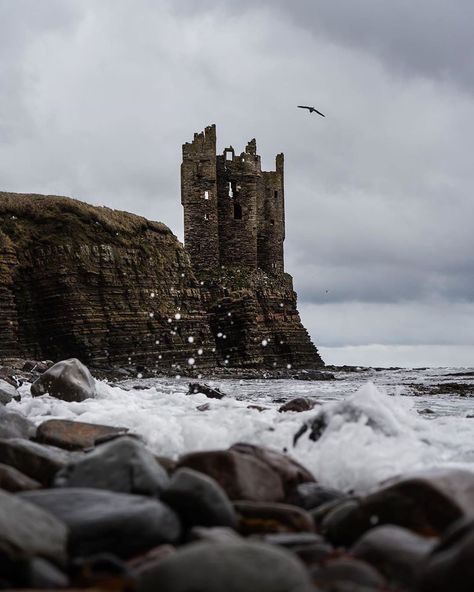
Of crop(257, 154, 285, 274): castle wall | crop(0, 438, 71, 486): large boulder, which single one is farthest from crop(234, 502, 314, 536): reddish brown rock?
crop(257, 154, 285, 274): castle wall

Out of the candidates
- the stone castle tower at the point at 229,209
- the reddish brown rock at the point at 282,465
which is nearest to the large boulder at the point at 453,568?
the reddish brown rock at the point at 282,465

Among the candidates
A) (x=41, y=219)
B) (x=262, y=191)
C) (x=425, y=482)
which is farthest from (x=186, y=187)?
(x=425, y=482)

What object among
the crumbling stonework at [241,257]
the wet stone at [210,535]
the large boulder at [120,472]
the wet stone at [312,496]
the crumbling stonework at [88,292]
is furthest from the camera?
the crumbling stonework at [241,257]

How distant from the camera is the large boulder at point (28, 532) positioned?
2.56 meters

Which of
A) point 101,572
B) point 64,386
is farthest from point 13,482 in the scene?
point 64,386

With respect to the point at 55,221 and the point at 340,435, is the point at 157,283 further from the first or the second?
the point at 340,435

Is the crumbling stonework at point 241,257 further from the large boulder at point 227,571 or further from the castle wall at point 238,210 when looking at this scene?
the large boulder at point 227,571

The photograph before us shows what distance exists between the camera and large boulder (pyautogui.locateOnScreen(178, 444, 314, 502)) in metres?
3.95

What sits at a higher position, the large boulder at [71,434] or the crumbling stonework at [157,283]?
the crumbling stonework at [157,283]

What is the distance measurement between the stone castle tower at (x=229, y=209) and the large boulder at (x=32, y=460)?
4212 cm

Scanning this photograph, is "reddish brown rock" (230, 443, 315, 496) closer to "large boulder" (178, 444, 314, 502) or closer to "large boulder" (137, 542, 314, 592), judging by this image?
"large boulder" (178, 444, 314, 502)

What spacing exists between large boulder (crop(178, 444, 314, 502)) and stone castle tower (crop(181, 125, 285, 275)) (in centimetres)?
4252

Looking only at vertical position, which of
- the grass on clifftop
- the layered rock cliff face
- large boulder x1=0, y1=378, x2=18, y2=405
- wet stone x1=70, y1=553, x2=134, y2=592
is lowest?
wet stone x1=70, y1=553, x2=134, y2=592

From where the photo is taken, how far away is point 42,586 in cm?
246
